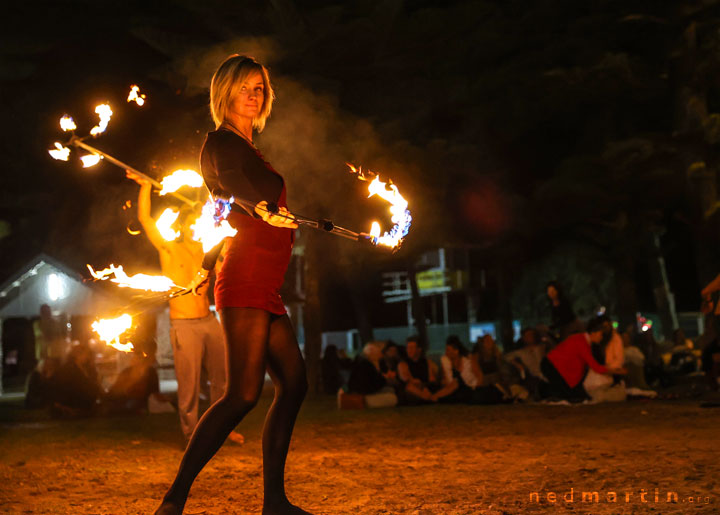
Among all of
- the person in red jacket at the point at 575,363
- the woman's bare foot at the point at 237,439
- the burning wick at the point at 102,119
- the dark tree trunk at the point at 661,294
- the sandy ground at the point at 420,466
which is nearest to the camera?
the sandy ground at the point at 420,466

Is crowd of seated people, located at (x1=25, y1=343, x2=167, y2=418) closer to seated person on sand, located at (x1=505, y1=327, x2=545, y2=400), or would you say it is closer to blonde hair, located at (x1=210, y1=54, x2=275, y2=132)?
seated person on sand, located at (x1=505, y1=327, x2=545, y2=400)

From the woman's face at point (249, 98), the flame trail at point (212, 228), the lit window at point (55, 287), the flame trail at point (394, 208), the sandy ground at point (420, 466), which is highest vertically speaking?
the lit window at point (55, 287)

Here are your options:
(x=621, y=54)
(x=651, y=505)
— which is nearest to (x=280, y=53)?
(x=621, y=54)

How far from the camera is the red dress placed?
3.75 meters

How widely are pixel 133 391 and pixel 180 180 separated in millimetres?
8680

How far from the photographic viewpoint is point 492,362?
13.6 meters

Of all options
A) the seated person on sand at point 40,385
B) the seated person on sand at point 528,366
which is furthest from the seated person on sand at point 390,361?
the seated person on sand at point 40,385

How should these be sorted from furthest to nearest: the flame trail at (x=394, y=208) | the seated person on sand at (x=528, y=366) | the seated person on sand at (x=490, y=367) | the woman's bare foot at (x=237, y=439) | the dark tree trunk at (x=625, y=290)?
1. the dark tree trunk at (x=625, y=290)
2. the seated person on sand at (x=528, y=366)
3. the seated person on sand at (x=490, y=367)
4. the woman's bare foot at (x=237, y=439)
5. the flame trail at (x=394, y=208)

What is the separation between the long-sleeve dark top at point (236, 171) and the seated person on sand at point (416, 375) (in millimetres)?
9832

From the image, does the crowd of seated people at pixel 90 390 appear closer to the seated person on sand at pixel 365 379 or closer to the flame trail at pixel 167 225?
the seated person on sand at pixel 365 379

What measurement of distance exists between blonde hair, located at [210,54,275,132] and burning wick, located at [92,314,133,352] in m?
1.26

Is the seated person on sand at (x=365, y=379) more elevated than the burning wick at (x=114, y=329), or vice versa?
the burning wick at (x=114, y=329)

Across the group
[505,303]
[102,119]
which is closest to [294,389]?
[102,119]

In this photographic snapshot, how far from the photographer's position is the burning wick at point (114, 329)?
446cm
